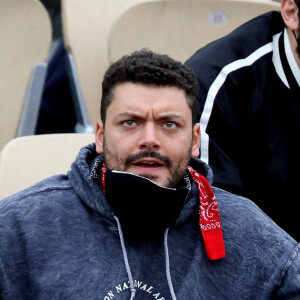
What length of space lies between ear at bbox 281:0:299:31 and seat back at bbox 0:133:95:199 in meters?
0.62

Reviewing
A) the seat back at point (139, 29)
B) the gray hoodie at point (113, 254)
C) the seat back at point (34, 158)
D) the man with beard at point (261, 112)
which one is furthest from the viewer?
the seat back at point (139, 29)

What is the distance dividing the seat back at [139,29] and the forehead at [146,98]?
0.97 meters

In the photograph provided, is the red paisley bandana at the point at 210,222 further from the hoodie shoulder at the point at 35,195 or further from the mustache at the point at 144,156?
the hoodie shoulder at the point at 35,195

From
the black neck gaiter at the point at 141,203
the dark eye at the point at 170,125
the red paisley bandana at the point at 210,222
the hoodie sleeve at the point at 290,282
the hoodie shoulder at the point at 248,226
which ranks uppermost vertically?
the dark eye at the point at 170,125

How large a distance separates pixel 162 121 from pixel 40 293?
39 centimetres

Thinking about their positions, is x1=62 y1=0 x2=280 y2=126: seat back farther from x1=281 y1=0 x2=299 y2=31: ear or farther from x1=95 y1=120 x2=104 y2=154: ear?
x1=95 y1=120 x2=104 y2=154: ear

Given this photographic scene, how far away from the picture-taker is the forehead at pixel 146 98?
128cm

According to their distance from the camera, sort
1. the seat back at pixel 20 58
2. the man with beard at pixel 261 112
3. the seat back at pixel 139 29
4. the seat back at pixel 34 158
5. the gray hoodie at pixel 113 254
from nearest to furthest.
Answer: the gray hoodie at pixel 113 254, the seat back at pixel 34 158, the man with beard at pixel 261 112, the seat back at pixel 20 58, the seat back at pixel 139 29

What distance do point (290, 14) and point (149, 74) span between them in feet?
2.23

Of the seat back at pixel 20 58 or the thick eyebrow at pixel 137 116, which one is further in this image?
the seat back at pixel 20 58

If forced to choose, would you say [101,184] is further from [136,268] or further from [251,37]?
[251,37]

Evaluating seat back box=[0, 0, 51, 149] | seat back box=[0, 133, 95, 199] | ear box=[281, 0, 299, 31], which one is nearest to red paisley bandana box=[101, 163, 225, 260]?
seat back box=[0, 133, 95, 199]

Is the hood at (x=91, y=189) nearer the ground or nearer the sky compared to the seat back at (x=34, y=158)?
nearer the sky

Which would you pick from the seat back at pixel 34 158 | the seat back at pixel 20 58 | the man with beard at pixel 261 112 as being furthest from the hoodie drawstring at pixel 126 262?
the seat back at pixel 20 58
